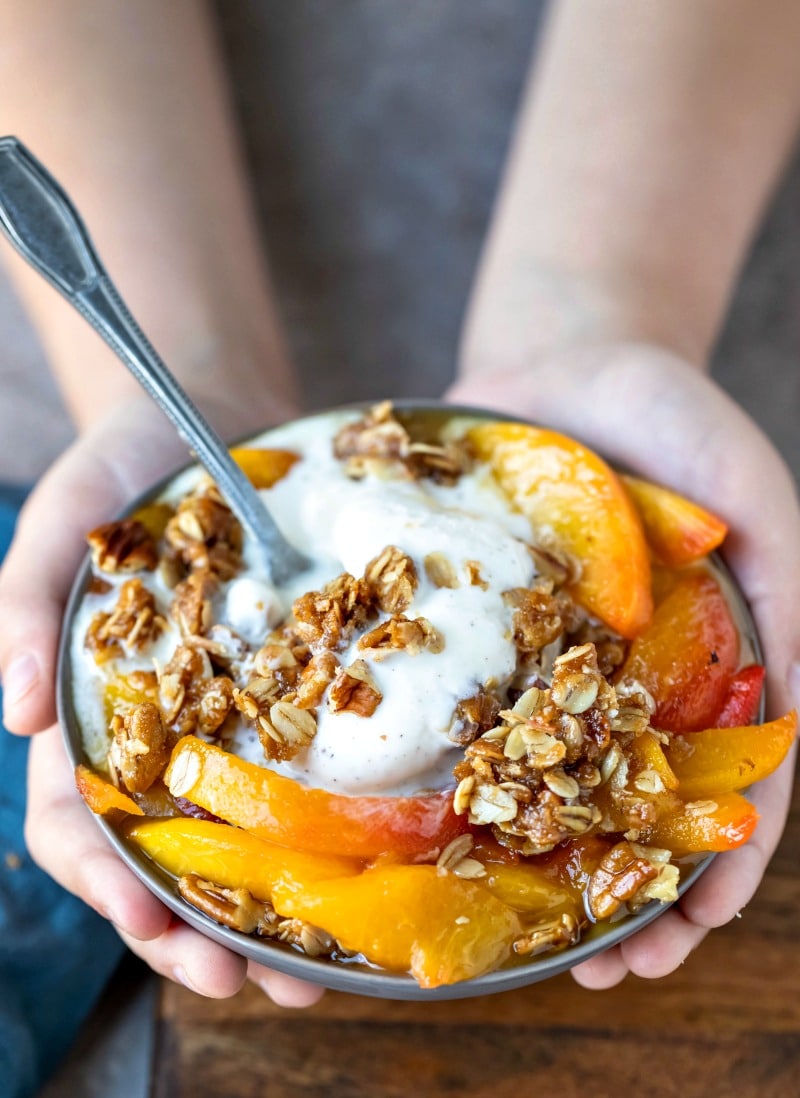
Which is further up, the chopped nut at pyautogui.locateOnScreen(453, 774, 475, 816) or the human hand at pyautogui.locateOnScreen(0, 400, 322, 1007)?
the chopped nut at pyautogui.locateOnScreen(453, 774, 475, 816)

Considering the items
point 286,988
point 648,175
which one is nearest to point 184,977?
point 286,988

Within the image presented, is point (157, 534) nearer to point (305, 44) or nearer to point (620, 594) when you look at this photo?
point (620, 594)

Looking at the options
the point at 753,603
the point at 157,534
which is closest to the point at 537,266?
the point at 753,603

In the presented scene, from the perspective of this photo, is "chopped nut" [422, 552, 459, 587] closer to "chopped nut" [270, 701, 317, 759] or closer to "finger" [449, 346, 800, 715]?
"chopped nut" [270, 701, 317, 759]

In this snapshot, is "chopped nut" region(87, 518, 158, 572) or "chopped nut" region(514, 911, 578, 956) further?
"chopped nut" region(87, 518, 158, 572)

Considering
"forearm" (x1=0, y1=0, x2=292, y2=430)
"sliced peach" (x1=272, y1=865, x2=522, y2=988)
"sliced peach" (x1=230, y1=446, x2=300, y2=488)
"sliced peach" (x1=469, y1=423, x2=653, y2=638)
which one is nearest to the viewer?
"sliced peach" (x1=272, y1=865, x2=522, y2=988)

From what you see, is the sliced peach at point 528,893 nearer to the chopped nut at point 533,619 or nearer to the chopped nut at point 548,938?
the chopped nut at point 548,938

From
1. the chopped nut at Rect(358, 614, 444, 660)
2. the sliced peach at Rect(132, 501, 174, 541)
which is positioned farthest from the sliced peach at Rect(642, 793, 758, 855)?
the sliced peach at Rect(132, 501, 174, 541)

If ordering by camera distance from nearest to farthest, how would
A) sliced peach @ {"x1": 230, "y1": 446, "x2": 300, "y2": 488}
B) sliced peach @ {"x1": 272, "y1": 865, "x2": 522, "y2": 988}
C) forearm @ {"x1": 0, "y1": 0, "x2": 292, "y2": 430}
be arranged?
1. sliced peach @ {"x1": 272, "y1": 865, "x2": 522, "y2": 988}
2. sliced peach @ {"x1": 230, "y1": 446, "x2": 300, "y2": 488}
3. forearm @ {"x1": 0, "y1": 0, "x2": 292, "y2": 430}
